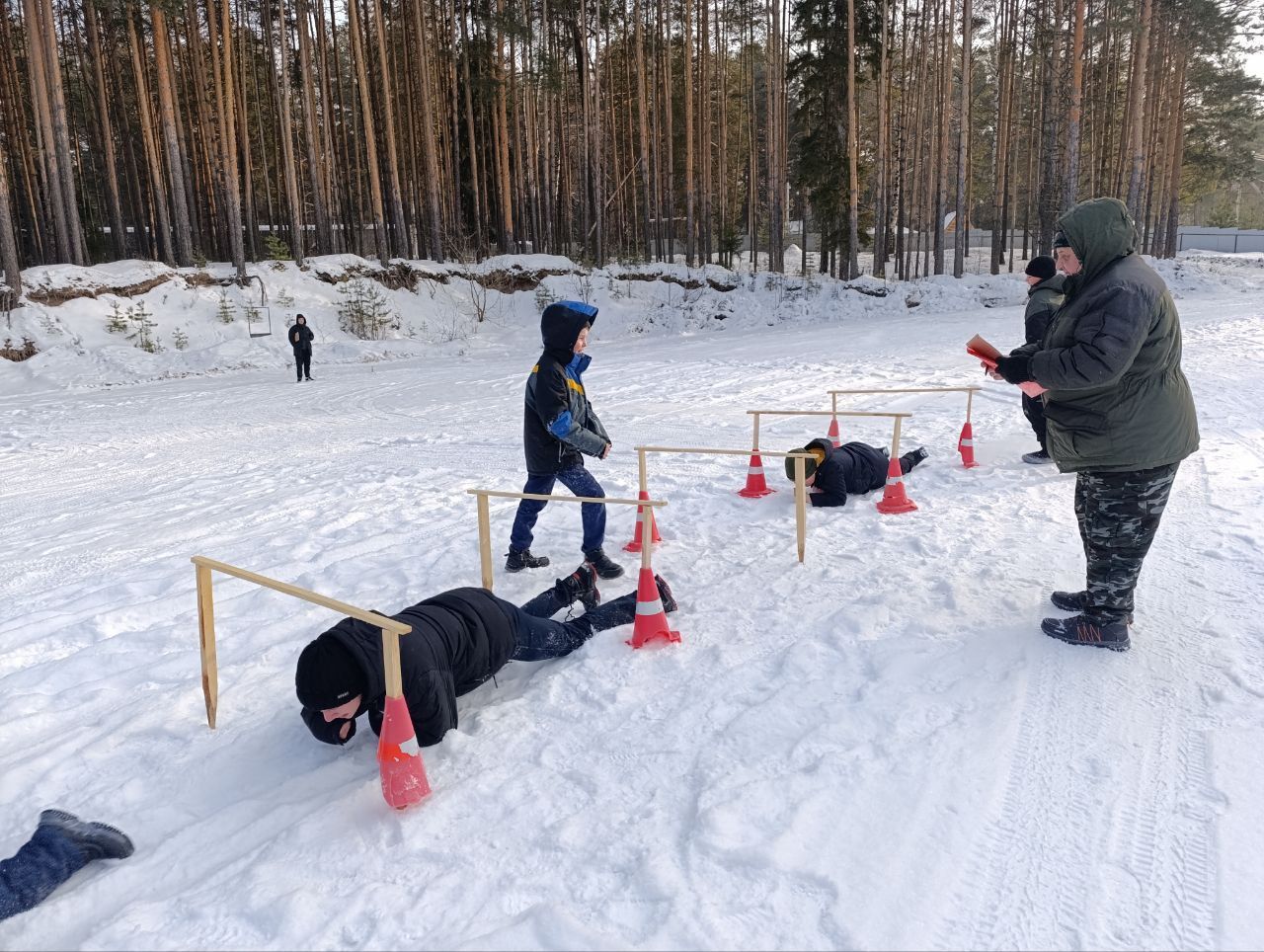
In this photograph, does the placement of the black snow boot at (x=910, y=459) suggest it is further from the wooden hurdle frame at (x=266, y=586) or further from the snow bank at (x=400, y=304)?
the snow bank at (x=400, y=304)

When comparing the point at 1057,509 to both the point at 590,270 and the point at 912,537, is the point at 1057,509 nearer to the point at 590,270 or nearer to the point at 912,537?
the point at 912,537

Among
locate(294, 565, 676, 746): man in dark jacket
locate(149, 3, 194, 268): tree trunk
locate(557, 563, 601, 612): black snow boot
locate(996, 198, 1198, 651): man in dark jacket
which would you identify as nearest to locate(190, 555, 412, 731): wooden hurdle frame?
locate(294, 565, 676, 746): man in dark jacket

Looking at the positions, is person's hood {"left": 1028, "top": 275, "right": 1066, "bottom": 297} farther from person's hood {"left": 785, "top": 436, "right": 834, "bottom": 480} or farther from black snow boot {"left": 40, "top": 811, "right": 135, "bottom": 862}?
black snow boot {"left": 40, "top": 811, "right": 135, "bottom": 862}

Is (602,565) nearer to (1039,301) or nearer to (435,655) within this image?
(435,655)

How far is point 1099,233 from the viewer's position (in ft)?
12.1

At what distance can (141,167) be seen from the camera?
35.5 m

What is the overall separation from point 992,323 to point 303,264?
17239 mm

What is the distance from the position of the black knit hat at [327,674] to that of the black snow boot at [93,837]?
2.42ft

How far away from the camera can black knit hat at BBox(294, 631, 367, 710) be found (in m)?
3.11

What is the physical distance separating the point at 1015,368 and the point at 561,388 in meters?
2.51

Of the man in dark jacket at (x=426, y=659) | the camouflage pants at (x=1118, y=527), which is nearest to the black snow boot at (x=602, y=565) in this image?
the man in dark jacket at (x=426, y=659)

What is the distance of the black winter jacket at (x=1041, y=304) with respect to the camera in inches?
277

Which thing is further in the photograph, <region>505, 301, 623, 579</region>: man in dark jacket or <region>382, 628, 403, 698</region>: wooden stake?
<region>505, 301, 623, 579</region>: man in dark jacket

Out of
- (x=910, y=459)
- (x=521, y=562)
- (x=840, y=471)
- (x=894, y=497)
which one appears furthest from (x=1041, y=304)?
(x=521, y=562)
